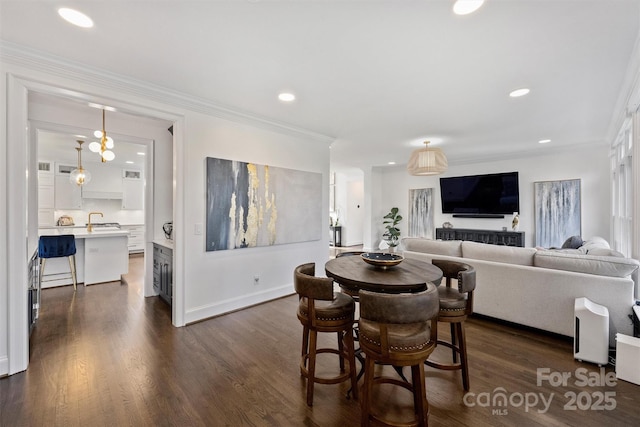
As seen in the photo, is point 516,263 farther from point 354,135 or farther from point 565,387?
point 354,135

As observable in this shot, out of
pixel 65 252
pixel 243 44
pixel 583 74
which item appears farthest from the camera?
pixel 65 252

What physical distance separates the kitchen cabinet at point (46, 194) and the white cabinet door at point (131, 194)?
1.51m

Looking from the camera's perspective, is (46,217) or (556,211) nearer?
(556,211)

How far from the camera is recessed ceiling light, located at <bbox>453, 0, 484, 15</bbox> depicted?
5.38 feet

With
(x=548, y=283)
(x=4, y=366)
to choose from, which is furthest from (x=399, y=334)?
(x=4, y=366)

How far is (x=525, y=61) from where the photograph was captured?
233 cm

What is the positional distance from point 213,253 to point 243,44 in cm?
237

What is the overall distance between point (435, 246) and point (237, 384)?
288 cm

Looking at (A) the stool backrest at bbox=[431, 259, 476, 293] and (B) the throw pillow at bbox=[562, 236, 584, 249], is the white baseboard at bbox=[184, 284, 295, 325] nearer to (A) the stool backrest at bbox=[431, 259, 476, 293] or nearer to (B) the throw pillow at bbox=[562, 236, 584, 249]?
(A) the stool backrest at bbox=[431, 259, 476, 293]

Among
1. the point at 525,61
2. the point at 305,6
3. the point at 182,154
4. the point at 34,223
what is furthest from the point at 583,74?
the point at 34,223

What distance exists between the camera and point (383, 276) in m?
2.02

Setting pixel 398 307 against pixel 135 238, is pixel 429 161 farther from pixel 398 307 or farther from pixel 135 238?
pixel 135 238

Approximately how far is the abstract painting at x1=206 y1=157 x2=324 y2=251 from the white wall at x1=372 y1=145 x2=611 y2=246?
4.38m

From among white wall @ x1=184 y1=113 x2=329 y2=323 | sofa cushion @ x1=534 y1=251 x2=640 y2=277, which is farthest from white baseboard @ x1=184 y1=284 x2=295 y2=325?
sofa cushion @ x1=534 y1=251 x2=640 y2=277
